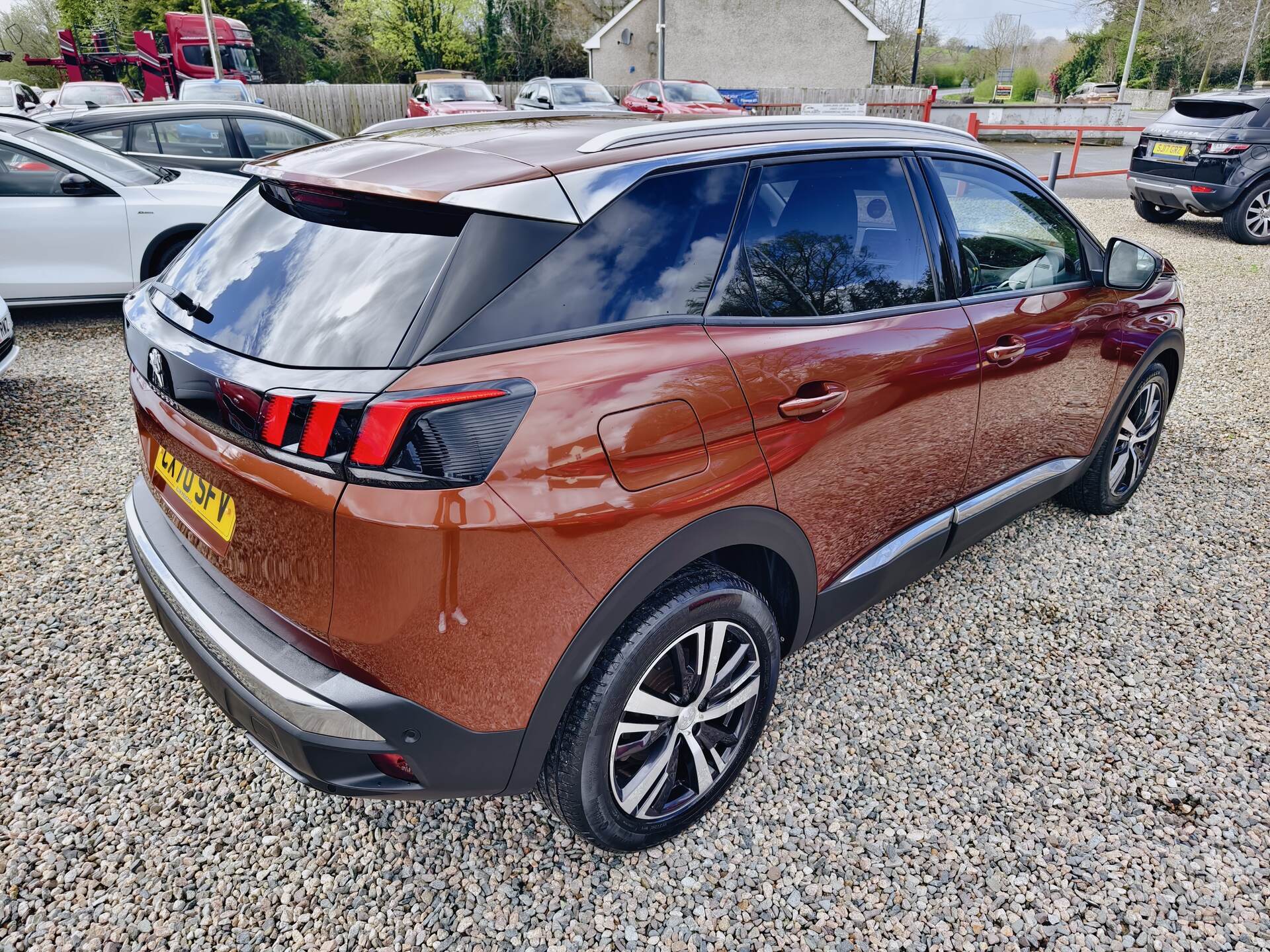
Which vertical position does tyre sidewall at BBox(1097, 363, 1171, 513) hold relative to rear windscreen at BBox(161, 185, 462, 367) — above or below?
below

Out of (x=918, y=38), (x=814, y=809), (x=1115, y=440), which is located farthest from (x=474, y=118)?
(x=918, y=38)

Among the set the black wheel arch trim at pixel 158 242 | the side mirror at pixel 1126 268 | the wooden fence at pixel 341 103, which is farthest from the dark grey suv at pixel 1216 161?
the wooden fence at pixel 341 103

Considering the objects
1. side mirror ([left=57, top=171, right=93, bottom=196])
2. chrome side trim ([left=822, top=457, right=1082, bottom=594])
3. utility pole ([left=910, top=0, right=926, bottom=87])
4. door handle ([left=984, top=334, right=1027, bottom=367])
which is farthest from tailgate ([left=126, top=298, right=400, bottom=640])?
utility pole ([left=910, top=0, right=926, bottom=87])

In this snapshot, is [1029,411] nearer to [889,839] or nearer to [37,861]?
[889,839]

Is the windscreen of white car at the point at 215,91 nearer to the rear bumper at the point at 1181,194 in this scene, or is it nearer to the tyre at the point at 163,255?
the tyre at the point at 163,255

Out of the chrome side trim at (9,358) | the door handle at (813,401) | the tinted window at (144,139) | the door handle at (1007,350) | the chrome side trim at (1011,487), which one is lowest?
the chrome side trim at (9,358)

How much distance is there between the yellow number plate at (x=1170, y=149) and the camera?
10.6 metres

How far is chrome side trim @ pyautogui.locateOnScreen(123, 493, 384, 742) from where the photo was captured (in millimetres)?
1594

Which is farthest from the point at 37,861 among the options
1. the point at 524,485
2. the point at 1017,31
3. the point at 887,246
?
the point at 1017,31

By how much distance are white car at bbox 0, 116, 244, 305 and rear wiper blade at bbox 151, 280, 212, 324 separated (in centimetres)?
487

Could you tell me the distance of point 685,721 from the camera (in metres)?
2.07

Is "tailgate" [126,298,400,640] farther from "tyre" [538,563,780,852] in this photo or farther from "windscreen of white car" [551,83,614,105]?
"windscreen of white car" [551,83,614,105]

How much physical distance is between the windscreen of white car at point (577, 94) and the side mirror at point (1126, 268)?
17.2 m

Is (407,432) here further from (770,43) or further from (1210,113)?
Result: (770,43)
